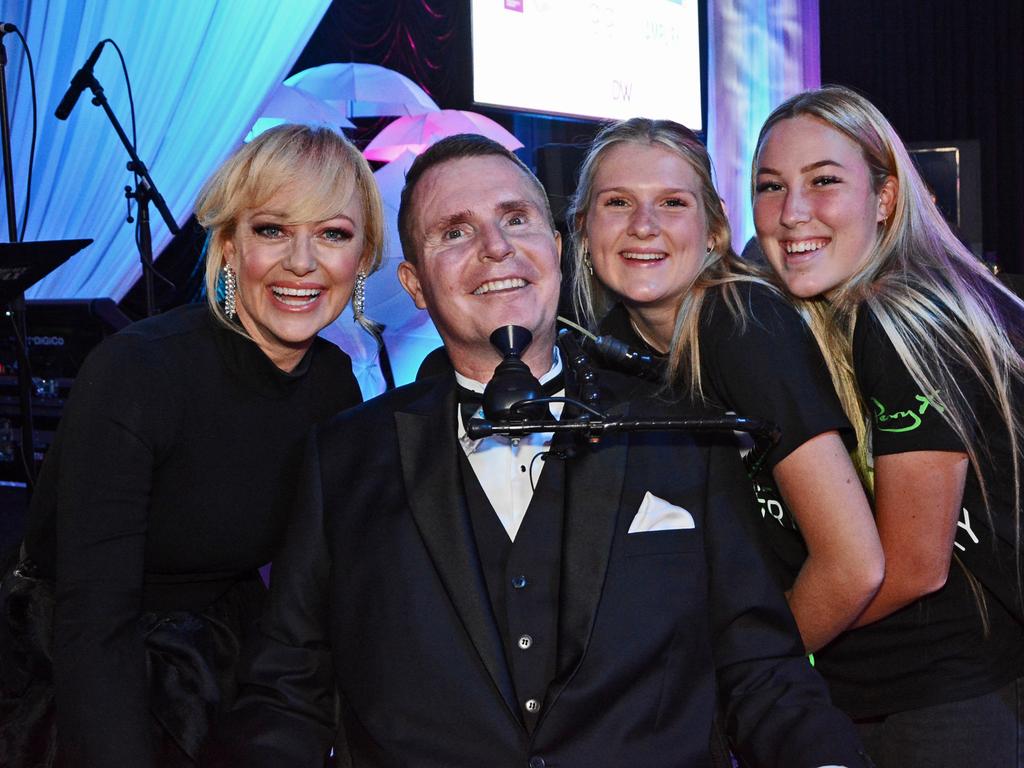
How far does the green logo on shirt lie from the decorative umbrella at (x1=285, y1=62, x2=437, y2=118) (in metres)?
4.52

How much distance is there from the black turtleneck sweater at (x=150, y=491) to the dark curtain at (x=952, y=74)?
8917 millimetres

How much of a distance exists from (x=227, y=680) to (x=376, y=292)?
3.57 metres

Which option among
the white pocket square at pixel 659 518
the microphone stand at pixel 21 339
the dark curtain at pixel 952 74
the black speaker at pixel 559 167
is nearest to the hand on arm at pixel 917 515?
the white pocket square at pixel 659 518

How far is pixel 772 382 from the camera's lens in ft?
5.94

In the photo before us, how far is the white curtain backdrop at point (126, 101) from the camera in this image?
5934mm

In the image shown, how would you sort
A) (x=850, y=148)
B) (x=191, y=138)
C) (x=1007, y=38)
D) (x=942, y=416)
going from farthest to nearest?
1. (x=1007, y=38)
2. (x=191, y=138)
3. (x=850, y=148)
4. (x=942, y=416)

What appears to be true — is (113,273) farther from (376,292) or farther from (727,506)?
(727,506)

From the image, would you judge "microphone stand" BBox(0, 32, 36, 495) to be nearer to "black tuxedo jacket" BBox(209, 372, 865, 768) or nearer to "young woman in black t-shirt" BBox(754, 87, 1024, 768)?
"black tuxedo jacket" BBox(209, 372, 865, 768)

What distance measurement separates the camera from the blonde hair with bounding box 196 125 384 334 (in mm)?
2061

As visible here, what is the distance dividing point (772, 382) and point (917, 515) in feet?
1.08

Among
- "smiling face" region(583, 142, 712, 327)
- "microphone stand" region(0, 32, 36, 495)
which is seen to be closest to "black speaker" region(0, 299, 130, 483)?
"microphone stand" region(0, 32, 36, 495)

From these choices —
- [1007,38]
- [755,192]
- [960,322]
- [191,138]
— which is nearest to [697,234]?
[755,192]

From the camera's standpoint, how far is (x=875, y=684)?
1.92 m

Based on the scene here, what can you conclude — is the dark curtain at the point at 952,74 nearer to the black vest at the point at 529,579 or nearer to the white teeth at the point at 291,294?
the white teeth at the point at 291,294
